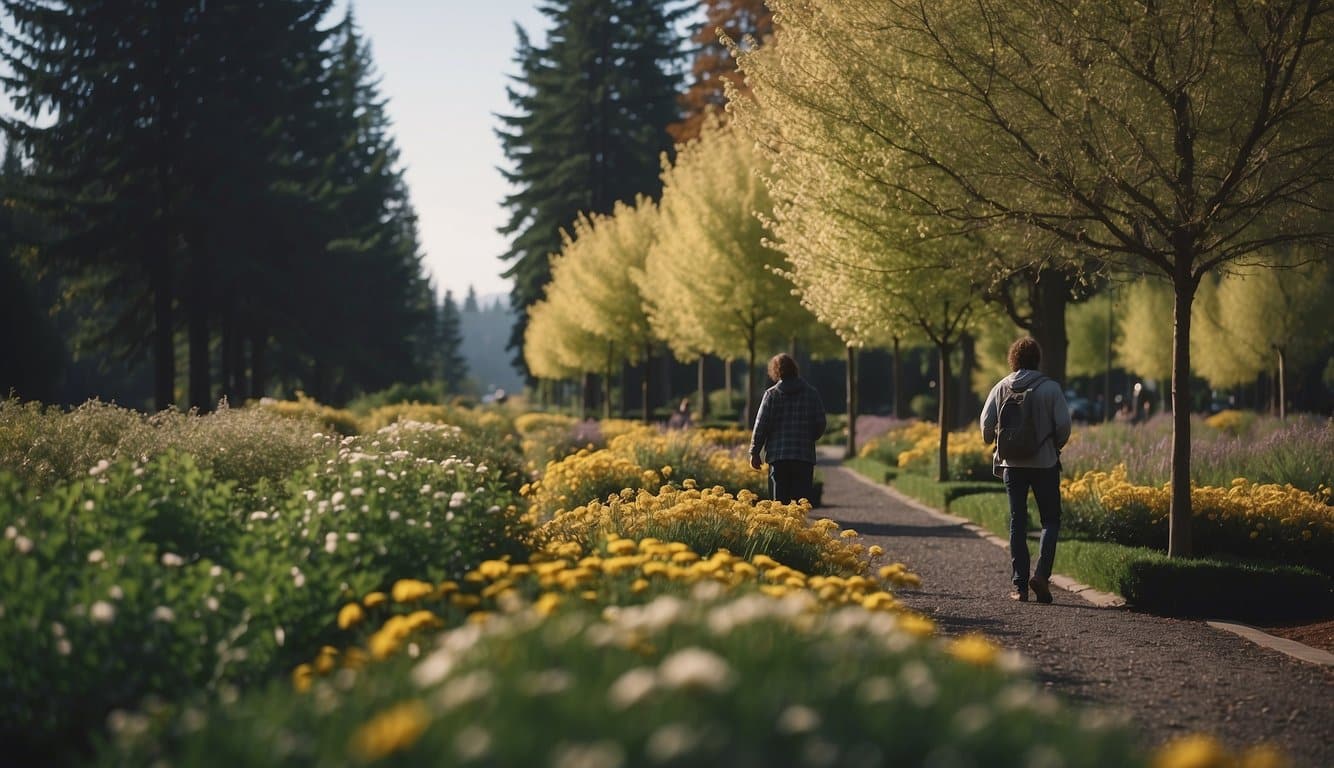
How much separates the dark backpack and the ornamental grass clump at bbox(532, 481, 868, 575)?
1772 millimetres

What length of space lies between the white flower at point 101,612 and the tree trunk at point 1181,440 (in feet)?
25.5

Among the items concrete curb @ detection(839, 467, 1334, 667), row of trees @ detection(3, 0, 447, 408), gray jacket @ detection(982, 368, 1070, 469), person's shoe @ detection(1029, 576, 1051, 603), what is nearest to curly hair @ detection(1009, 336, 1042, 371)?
gray jacket @ detection(982, 368, 1070, 469)

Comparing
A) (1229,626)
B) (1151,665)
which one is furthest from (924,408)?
(1151,665)

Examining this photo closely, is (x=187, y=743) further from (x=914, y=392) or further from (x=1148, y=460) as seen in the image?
(x=914, y=392)

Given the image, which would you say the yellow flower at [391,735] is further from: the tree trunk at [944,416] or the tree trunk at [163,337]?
the tree trunk at [163,337]

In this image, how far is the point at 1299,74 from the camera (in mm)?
9391

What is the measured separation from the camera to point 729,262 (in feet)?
79.4

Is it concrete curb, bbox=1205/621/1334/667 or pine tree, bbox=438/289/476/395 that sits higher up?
pine tree, bbox=438/289/476/395

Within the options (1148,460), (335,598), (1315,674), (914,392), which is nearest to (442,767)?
(335,598)

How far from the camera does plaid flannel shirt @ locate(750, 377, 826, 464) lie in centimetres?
1061

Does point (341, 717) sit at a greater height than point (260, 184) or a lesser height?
lesser

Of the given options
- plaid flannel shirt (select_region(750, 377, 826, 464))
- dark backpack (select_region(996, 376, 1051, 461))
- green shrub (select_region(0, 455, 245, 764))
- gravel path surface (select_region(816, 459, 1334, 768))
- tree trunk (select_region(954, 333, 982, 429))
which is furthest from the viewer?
tree trunk (select_region(954, 333, 982, 429))

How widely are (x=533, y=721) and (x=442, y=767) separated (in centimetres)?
28

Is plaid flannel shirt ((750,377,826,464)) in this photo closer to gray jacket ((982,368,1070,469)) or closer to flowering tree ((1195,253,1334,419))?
gray jacket ((982,368,1070,469))
